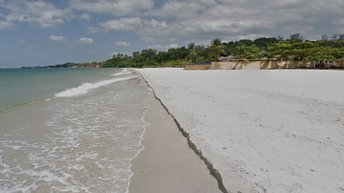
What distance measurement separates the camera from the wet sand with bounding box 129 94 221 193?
15.0 feet

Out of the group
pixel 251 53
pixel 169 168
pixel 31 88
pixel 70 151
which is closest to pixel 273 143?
pixel 169 168

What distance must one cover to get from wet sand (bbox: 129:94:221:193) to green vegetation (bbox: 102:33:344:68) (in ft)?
142

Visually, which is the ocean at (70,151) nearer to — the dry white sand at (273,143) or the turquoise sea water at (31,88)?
the dry white sand at (273,143)

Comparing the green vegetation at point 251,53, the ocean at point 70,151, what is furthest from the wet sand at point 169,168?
the green vegetation at point 251,53

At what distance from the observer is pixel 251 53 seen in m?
66.2

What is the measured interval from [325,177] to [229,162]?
1420 mm

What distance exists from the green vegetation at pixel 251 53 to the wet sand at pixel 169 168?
43.2 metres

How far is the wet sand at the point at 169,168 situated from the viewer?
15.0 ft

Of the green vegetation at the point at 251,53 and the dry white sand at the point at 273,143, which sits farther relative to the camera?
the green vegetation at the point at 251,53

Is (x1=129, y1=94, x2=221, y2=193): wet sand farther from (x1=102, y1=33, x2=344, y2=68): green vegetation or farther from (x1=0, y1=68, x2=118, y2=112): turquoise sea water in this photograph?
(x1=102, y1=33, x2=344, y2=68): green vegetation

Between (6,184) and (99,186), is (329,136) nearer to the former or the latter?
(99,186)

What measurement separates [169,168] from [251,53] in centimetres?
6388

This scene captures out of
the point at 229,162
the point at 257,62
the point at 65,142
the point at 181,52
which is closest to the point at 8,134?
the point at 65,142

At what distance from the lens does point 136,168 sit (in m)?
5.57
